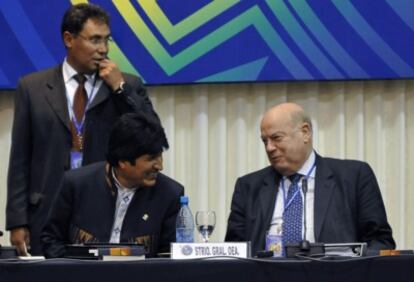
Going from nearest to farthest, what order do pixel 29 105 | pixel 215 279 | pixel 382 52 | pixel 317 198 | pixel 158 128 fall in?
1. pixel 215 279
2. pixel 158 128
3. pixel 317 198
4. pixel 29 105
5. pixel 382 52

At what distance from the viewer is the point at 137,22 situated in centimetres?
532

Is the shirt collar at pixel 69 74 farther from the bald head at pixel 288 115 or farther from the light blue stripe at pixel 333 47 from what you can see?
the light blue stripe at pixel 333 47

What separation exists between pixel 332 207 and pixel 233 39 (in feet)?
4.41

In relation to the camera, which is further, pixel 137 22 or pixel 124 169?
pixel 137 22

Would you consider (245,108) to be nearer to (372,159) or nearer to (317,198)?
(372,159)

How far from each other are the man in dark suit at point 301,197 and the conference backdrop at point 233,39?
3.01 feet

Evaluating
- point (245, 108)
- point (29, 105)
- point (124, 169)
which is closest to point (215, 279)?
point (124, 169)

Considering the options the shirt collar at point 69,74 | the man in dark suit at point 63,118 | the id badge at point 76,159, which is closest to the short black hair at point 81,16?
the man in dark suit at point 63,118

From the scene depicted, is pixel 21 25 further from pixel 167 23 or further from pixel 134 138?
pixel 134 138

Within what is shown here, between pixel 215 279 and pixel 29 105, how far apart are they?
161cm

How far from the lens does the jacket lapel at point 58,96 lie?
452cm

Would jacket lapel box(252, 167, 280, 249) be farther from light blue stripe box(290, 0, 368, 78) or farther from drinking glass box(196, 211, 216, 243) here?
light blue stripe box(290, 0, 368, 78)

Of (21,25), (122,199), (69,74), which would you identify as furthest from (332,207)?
(21,25)

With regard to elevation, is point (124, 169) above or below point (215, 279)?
above
